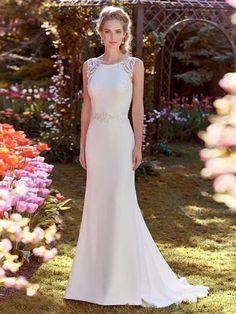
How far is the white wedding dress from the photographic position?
4.53 meters

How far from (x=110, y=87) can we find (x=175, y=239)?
2.59 metres

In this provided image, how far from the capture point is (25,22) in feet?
62.6

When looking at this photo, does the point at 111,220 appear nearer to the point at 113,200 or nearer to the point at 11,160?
the point at 113,200

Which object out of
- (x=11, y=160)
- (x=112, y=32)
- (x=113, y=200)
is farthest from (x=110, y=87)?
(x=11, y=160)

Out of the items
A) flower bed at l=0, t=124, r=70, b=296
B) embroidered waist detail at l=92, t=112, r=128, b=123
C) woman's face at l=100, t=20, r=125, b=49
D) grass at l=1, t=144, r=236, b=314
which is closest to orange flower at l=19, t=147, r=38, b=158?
flower bed at l=0, t=124, r=70, b=296

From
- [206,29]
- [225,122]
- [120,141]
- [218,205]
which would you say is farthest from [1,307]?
[206,29]

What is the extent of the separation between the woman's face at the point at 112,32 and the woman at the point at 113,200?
9cm

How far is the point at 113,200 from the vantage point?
4551 mm

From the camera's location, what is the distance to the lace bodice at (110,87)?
4445 mm

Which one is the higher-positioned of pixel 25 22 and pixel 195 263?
pixel 25 22

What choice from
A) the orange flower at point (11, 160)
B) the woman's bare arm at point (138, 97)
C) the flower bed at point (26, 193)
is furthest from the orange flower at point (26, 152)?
the woman's bare arm at point (138, 97)

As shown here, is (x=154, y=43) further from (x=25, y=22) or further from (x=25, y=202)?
(x=25, y=22)

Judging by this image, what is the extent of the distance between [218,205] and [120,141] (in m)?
4.09

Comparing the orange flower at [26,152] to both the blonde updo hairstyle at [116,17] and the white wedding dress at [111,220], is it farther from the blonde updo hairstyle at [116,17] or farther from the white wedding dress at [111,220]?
the blonde updo hairstyle at [116,17]
